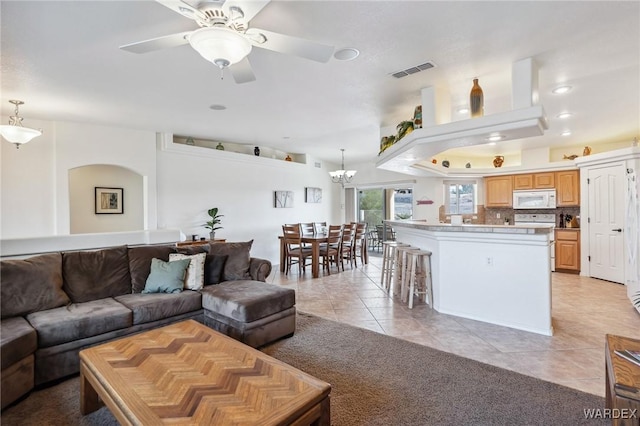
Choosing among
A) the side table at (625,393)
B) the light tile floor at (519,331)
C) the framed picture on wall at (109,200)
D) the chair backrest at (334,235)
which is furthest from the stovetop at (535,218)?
the framed picture on wall at (109,200)

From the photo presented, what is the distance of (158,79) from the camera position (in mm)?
3168

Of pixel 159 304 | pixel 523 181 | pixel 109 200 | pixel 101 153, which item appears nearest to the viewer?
pixel 159 304

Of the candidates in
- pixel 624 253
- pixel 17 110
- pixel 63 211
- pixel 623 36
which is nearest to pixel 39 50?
pixel 17 110

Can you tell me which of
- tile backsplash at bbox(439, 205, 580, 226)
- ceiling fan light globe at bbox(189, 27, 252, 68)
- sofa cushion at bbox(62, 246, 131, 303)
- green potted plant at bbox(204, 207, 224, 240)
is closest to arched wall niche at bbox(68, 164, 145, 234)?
green potted plant at bbox(204, 207, 224, 240)

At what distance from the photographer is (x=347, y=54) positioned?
265 cm

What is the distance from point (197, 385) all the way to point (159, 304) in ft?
5.13

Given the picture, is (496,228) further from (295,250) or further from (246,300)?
(295,250)

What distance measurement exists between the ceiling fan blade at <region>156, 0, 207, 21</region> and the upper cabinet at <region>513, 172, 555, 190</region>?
712cm

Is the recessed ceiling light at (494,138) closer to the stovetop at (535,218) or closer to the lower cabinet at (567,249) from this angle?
the lower cabinet at (567,249)

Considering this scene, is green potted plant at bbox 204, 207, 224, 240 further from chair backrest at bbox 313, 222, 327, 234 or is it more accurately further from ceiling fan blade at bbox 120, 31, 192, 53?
ceiling fan blade at bbox 120, 31, 192, 53

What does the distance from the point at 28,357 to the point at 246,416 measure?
6.24 feet

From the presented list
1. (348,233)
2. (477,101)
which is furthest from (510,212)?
(477,101)

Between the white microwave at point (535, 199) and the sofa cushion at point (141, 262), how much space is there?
698 cm

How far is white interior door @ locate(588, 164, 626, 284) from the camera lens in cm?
507
